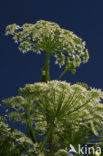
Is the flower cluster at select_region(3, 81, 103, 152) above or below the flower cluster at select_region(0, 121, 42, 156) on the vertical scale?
above

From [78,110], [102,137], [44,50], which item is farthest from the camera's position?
[44,50]

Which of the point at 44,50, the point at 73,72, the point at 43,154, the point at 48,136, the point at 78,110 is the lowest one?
the point at 43,154

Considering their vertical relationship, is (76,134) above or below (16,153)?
above

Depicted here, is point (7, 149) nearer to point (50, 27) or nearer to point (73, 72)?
point (73, 72)

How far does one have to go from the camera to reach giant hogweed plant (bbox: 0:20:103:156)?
9.91 meters

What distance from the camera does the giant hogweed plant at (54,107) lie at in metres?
9.91

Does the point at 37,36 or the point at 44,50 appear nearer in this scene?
the point at 37,36

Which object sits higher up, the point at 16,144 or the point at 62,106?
the point at 62,106

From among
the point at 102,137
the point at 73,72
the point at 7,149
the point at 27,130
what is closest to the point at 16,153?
the point at 7,149

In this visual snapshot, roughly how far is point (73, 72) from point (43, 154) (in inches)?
147

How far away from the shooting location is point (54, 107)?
1004 centimetres

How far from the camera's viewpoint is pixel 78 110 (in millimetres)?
10383

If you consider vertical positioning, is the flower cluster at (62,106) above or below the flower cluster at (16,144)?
above

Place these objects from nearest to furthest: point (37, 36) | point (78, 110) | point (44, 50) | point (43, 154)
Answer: point (43, 154) → point (78, 110) → point (37, 36) → point (44, 50)
